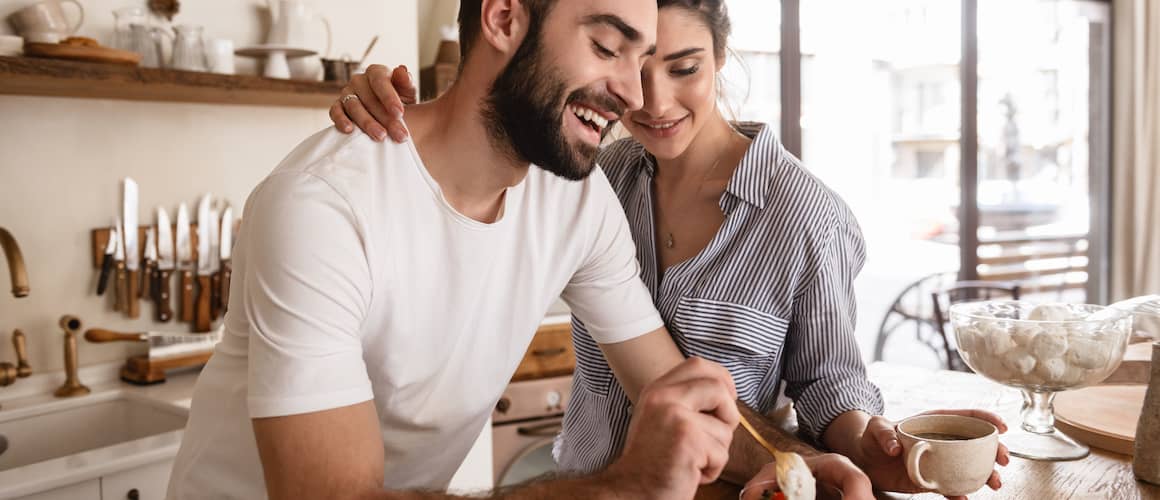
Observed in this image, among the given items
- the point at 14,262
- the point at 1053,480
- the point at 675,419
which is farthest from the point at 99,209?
the point at 1053,480

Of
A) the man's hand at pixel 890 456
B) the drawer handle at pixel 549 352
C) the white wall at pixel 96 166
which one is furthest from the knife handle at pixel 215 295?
the man's hand at pixel 890 456

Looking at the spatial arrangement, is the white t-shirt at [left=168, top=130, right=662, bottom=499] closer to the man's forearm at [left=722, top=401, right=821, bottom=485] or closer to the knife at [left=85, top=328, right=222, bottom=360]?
the man's forearm at [left=722, top=401, right=821, bottom=485]

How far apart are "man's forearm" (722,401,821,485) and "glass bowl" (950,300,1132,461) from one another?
264 millimetres

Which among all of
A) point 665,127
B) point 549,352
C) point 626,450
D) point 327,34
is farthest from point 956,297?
point 626,450

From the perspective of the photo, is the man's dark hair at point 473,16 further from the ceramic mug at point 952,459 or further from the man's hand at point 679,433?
the ceramic mug at point 952,459

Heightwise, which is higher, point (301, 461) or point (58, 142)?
point (58, 142)

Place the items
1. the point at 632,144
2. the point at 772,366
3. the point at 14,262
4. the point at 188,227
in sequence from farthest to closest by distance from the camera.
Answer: the point at 188,227, the point at 14,262, the point at 632,144, the point at 772,366

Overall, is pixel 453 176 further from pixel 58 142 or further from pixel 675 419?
pixel 58 142

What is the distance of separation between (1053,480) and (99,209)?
2392 mm

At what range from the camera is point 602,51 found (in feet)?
4.16

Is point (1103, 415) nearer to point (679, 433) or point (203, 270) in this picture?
point (679, 433)

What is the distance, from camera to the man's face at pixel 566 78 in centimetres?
125

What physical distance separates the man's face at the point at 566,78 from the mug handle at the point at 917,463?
0.57m

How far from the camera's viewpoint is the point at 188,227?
2650 mm
